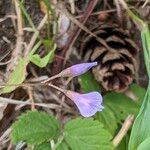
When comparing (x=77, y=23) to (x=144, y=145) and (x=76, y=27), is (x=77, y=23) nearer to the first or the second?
(x=76, y=27)

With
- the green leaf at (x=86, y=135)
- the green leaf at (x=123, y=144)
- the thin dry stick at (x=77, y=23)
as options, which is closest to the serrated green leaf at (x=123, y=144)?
the green leaf at (x=123, y=144)

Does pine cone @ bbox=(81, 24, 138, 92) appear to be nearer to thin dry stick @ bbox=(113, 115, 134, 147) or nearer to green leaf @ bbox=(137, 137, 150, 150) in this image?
thin dry stick @ bbox=(113, 115, 134, 147)

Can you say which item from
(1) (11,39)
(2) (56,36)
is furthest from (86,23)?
(1) (11,39)

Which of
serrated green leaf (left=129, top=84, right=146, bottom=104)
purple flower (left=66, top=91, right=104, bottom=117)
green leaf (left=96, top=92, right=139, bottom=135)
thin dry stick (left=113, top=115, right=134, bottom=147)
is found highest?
purple flower (left=66, top=91, right=104, bottom=117)

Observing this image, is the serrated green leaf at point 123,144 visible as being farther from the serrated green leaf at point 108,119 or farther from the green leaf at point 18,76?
the green leaf at point 18,76

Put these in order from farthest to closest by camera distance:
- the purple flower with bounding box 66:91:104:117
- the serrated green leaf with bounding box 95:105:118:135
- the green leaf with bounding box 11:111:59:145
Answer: the serrated green leaf with bounding box 95:105:118:135
the green leaf with bounding box 11:111:59:145
the purple flower with bounding box 66:91:104:117

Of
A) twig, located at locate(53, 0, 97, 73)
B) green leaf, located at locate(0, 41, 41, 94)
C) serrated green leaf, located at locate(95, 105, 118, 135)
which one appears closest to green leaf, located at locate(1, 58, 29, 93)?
green leaf, located at locate(0, 41, 41, 94)

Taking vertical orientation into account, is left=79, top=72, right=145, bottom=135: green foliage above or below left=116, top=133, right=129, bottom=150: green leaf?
above
